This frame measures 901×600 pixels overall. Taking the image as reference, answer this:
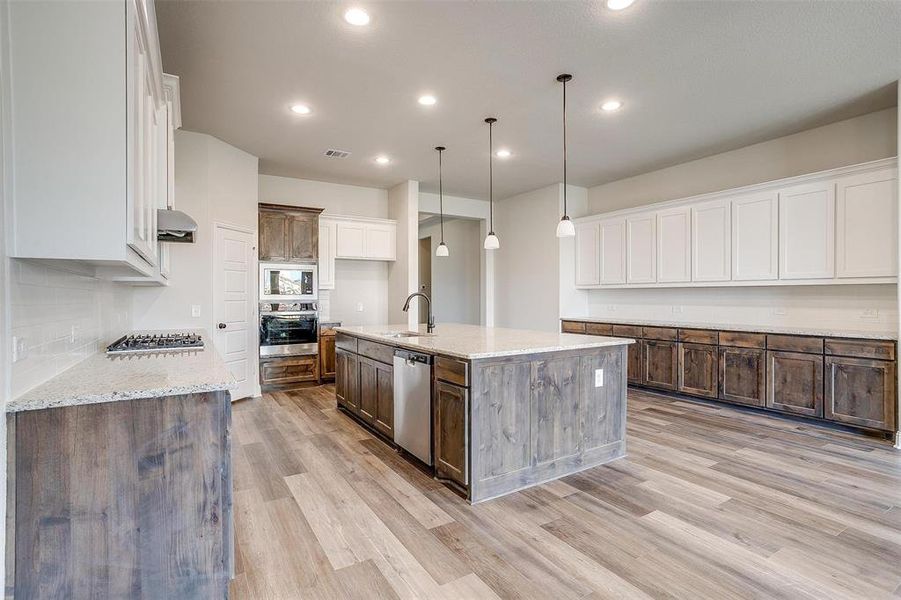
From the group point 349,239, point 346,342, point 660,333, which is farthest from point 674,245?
point 349,239

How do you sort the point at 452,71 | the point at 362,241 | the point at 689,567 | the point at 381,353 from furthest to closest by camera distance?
the point at 362,241 < the point at 381,353 < the point at 452,71 < the point at 689,567

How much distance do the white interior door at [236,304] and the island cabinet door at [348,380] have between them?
1.16 metres

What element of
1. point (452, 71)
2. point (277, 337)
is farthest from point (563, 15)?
point (277, 337)

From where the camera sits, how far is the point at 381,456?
3.45 meters

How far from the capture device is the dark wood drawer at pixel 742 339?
14.8 ft

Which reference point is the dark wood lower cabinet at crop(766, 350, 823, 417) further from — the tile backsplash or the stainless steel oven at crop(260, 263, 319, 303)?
the tile backsplash

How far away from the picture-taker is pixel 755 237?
4742 millimetres

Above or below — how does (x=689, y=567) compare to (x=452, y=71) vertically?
below

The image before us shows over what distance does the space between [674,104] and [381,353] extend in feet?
10.9

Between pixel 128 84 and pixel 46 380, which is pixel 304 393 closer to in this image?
pixel 46 380

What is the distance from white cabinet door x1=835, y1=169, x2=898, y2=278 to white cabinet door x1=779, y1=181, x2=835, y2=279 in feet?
0.23

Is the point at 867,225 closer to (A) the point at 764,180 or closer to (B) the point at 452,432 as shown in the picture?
(A) the point at 764,180

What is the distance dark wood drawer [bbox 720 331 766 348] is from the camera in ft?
14.8

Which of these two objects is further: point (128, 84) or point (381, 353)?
point (381, 353)
